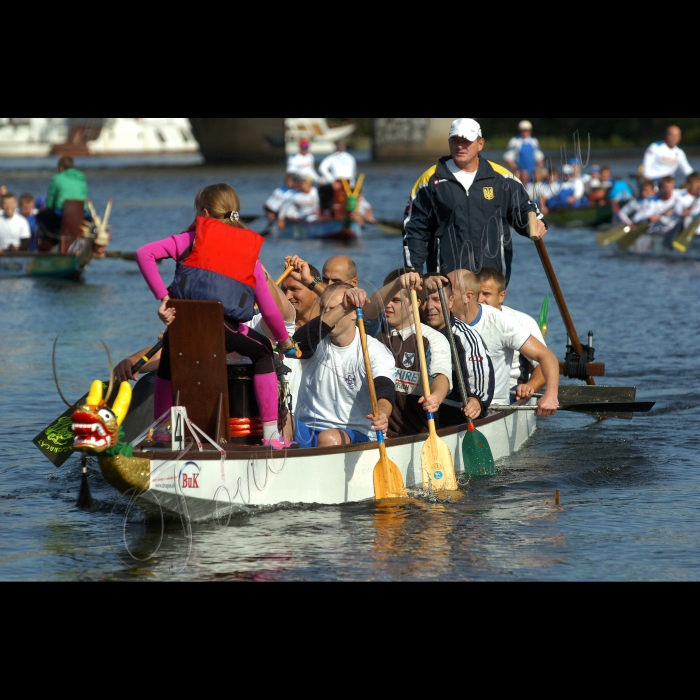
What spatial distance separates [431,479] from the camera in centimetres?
680

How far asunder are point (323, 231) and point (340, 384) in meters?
15.4

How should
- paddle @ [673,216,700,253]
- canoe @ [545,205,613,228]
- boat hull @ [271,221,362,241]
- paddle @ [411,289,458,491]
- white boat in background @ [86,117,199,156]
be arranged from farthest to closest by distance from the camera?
white boat in background @ [86,117,199,156] → canoe @ [545,205,613,228] → boat hull @ [271,221,362,241] → paddle @ [673,216,700,253] → paddle @ [411,289,458,491]

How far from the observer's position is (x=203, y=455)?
5.66 meters

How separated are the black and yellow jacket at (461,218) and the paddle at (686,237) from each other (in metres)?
10.7

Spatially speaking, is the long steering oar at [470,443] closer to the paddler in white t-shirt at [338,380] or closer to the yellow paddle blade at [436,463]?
the yellow paddle blade at [436,463]

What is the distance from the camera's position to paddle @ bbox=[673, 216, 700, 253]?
18094mm

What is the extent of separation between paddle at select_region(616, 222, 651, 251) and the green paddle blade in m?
12.9

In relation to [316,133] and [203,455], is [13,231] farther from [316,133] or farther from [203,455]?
[316,133]

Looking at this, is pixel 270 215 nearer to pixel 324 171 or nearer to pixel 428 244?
pixel 324 171

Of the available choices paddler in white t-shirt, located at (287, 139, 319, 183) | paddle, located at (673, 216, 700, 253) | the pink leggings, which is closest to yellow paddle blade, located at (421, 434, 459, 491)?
the pink leggings

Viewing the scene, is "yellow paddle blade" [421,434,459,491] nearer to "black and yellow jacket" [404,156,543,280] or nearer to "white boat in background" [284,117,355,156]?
"black and yellow jacket" [404,156,543,280]

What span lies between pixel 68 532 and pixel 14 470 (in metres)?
1.53

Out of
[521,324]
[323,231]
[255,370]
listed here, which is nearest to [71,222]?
[323,231]

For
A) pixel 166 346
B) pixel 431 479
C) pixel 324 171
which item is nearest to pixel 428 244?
pixel 431 479
